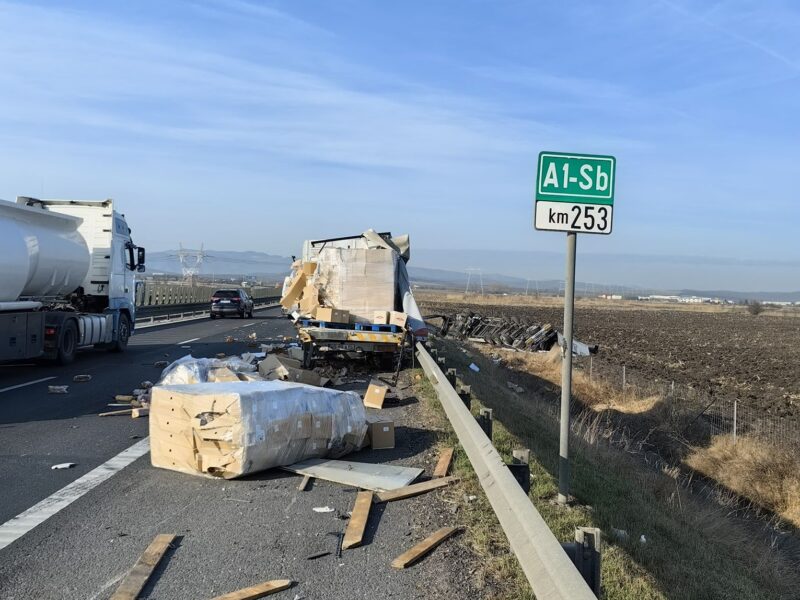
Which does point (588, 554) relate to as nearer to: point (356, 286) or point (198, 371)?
point (198, 371)

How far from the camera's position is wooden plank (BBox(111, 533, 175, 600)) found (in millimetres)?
4105

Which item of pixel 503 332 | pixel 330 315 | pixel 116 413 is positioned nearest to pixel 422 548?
pixel 116 413

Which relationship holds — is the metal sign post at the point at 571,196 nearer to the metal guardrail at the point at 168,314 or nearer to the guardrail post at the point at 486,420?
the guardrail post at the point at 486,420

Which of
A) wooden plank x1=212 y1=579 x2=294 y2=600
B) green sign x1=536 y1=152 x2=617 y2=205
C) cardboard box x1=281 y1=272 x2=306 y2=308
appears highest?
green sign x1=536 y1=152 x2=617 y2=205

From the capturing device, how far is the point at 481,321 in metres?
38.1

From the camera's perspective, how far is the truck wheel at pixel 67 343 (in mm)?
16062

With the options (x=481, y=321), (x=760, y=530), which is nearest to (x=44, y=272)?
(x=760, y=530)

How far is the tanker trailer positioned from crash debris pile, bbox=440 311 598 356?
16.2 meters

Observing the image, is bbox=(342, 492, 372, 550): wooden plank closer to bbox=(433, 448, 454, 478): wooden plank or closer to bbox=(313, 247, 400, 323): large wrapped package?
bbox=(433, 448, 454, 478): wooden plank

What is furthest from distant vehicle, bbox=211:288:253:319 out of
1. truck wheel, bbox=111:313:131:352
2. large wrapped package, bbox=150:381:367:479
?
large wrapped package, bbox=150:381:367:479

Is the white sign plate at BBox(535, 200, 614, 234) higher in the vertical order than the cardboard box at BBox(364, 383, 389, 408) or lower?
higher

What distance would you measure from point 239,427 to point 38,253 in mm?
11126

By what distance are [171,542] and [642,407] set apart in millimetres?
12923

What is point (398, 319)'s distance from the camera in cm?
1463
